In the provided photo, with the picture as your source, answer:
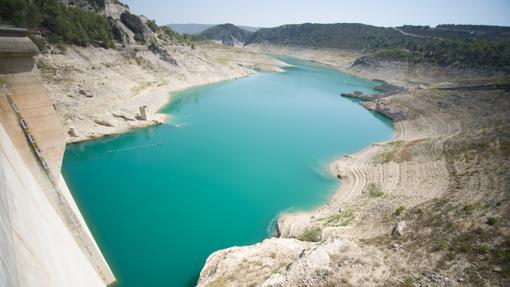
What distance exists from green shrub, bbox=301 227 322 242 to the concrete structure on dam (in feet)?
36.9

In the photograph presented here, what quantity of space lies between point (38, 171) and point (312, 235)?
15.4 metres

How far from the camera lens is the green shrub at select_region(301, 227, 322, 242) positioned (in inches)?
656

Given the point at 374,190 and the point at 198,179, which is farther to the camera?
the point at 198,179

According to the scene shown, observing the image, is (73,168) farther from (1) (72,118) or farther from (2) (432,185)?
(2) (432,185)

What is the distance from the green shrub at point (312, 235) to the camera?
54.6ft

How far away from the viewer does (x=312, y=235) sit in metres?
17.0

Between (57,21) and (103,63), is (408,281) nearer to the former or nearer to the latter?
(103,63)

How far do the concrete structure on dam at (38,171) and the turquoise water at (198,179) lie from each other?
10.9 ft

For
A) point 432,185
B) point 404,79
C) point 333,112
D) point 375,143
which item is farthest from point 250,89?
point 432,185

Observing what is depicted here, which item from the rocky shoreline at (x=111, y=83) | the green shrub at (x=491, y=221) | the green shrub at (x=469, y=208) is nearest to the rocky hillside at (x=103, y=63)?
the rocky shoreline at (x=111, y=83)

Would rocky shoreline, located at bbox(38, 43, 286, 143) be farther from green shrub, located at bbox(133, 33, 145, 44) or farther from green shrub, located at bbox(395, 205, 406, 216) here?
green shrub, located at bbox(395, 205, 406, 216)

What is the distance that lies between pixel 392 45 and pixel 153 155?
405 ft

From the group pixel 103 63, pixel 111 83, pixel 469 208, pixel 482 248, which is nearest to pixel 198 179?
pixel 469 208

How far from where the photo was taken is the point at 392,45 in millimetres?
121938
